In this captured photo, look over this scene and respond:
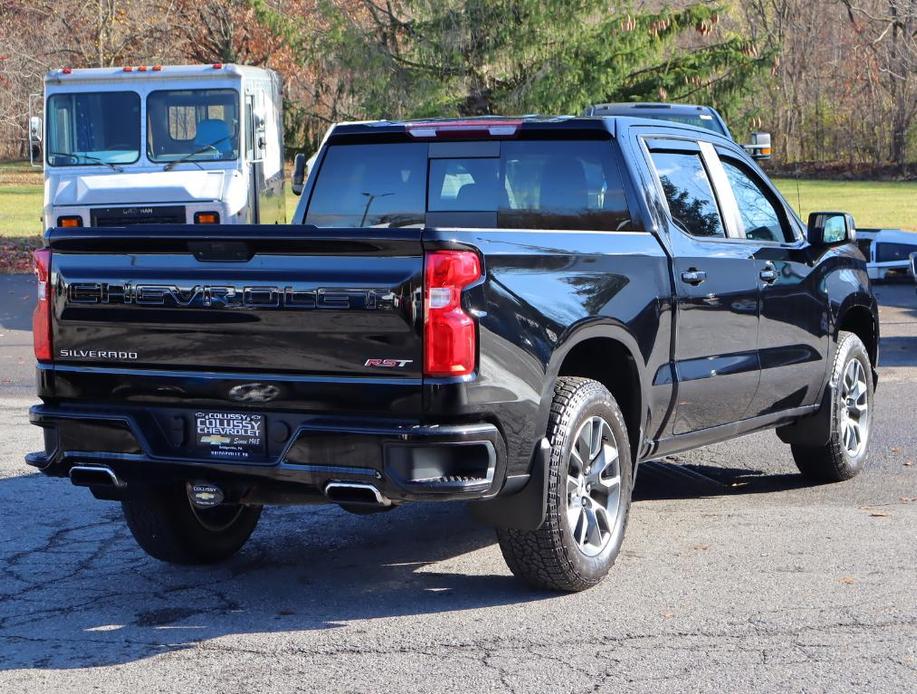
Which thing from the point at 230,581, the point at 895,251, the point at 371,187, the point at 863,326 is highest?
the point at 371,187

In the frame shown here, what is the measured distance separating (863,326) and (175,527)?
4308 mm

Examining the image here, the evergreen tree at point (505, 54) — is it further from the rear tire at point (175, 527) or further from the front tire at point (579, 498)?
the front tire at point (579, 498)

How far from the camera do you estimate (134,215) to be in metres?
14.7

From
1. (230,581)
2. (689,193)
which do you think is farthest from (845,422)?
(230,581)

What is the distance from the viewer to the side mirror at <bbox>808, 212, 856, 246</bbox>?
24.0 feet

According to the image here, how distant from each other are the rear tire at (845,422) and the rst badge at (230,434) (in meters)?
3.70

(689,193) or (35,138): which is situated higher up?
(35,138)

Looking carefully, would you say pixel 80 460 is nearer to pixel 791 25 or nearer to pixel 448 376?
pixel 448 376

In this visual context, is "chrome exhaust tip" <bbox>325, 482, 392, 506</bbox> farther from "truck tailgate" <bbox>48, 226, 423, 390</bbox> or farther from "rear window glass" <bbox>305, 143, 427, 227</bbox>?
"rear window glass" <bbox>305, 143, 427, 227</bbox>

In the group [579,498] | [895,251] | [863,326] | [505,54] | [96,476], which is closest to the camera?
[96,476]

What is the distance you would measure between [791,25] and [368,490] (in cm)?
5538

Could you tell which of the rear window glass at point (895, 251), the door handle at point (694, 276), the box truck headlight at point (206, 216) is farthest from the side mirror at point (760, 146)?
the door handle at point (694, 276)

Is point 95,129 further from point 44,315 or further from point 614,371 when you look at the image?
point 614,371

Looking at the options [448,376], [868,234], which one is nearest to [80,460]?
[448,376]
